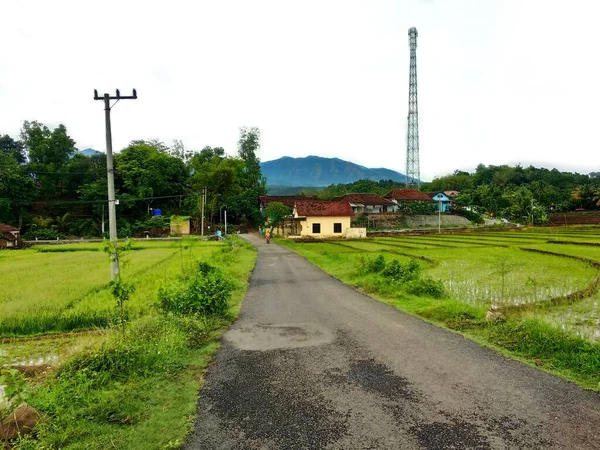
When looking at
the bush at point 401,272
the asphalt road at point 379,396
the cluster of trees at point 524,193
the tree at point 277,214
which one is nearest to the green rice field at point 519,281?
the bush at point 401,272

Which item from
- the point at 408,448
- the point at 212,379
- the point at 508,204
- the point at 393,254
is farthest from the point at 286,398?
the point at 508,204

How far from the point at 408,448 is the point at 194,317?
5893 millimetres

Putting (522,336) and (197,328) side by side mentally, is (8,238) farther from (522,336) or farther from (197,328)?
(522,336)

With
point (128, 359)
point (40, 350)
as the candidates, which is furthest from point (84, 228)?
point (128, 359)

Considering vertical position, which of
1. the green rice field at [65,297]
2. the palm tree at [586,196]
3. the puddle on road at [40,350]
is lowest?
the puddle on road at [40,350]

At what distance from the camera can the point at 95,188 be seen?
1978 inches

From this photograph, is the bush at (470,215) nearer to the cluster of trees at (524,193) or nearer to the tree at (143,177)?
the cluster of trees at (524,193)

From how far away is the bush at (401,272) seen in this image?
13.0m

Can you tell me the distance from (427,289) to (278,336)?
581 cm

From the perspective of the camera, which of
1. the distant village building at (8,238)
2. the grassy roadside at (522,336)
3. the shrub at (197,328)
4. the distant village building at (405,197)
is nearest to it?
the grassy roadside at (522,336)

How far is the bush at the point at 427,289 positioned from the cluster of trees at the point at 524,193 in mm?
48394

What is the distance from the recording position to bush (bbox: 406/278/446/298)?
451 inches

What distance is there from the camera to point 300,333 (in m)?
8.05

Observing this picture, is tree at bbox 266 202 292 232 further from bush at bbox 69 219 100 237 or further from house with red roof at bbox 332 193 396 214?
bush at bbox 69 219 100 237
